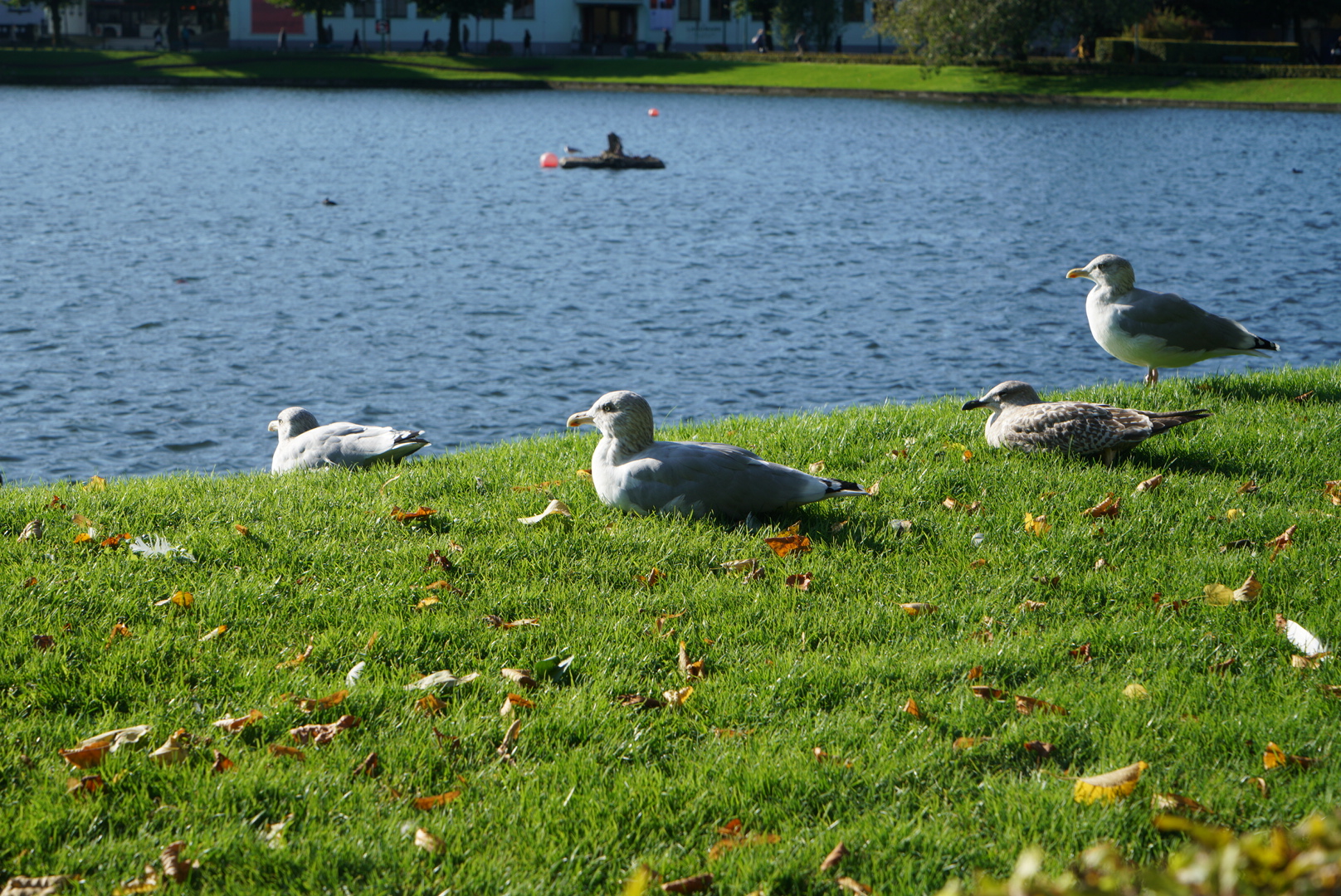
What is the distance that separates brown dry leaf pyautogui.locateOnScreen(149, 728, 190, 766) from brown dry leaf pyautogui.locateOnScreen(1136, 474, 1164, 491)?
5539 millimetres

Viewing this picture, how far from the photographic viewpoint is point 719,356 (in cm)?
1762

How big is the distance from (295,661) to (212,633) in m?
0.47

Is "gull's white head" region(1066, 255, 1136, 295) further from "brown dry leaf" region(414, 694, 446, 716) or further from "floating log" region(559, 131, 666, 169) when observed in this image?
"floating log" region(559, 131, 666, 169)

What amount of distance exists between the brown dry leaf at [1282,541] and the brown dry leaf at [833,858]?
12.0 ft

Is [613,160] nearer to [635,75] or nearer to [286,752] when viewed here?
[286,752]

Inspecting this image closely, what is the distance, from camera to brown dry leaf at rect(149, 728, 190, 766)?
4160 mm

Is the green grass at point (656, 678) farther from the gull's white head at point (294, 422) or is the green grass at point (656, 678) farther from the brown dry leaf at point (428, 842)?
the gull's white head at point (294, 422)

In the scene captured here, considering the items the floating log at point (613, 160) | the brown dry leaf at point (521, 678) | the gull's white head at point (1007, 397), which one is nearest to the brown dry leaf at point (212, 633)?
the brown dry leaf at point (521, 678)

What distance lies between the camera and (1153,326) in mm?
9750

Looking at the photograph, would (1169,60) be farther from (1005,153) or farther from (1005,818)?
(1005,818)

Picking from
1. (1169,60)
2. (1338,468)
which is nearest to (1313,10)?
(1169,60)

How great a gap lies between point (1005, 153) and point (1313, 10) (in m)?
54.2

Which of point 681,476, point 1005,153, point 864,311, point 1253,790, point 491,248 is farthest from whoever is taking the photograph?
point 1005,153

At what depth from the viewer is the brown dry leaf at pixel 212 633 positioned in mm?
5086
